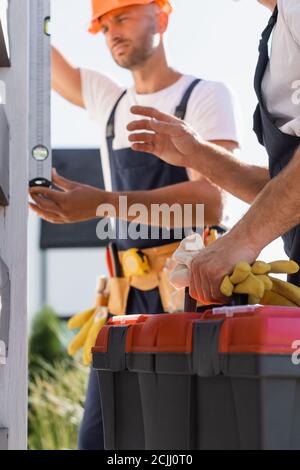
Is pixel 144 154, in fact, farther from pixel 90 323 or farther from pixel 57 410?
pixel 57 410

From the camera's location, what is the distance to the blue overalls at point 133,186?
3.23 meters

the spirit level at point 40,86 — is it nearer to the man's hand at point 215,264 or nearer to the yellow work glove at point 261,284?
the man's hand at point 215,264

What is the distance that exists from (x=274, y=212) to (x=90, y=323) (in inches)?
67.8

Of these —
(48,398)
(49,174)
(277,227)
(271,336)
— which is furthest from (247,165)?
(48,398)

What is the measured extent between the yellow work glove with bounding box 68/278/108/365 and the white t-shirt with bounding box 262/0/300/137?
1402mm

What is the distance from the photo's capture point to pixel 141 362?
5.50 ft

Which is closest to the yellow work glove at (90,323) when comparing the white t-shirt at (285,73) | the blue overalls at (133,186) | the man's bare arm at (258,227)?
the blue overalls at (133,186)

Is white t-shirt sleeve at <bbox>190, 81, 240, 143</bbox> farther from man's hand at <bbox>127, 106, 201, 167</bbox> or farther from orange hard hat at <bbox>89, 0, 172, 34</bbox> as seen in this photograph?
man's hand at <bbox>127, 106, 201, 167</bbox>

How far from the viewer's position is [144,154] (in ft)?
11.1

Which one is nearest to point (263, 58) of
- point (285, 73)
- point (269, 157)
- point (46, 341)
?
point (285, 73)

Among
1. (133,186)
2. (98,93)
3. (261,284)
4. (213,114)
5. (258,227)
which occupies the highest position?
(98,93)

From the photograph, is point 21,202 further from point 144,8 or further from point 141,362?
point 144,8

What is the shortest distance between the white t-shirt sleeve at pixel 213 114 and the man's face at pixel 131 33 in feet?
0.84

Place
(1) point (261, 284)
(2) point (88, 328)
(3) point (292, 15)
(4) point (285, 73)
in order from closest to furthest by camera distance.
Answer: (1) point (261, 284) → (3) point (292, 15) → (4) point (285, 73) → (2) point (88, 328)
